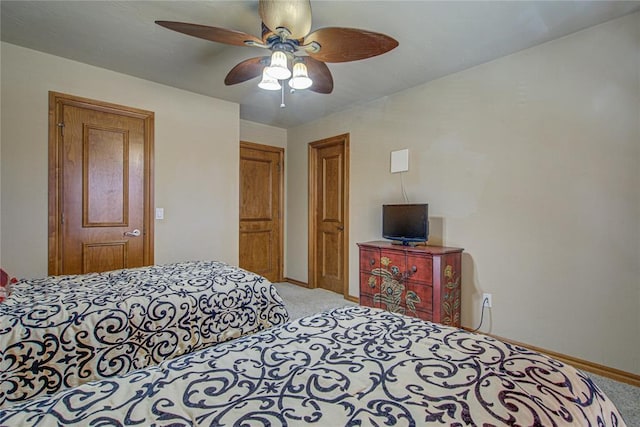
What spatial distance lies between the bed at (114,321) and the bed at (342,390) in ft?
2.66

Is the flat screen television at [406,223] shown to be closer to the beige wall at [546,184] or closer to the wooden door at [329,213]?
the beige wall at [546,184]

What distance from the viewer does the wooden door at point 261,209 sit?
4.61 meters

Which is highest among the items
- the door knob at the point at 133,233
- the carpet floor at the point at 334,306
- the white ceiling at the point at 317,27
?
the white ceiling at the point at 317,27

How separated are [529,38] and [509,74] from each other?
0.31 metres

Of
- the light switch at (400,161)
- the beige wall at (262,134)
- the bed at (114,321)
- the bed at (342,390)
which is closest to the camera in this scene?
the bed at (342,390)

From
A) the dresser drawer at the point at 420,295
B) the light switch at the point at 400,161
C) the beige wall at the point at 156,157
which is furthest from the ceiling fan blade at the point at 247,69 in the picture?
the dresser drawer at the point at 420,295

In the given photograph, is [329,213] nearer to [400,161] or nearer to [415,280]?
[400,161]

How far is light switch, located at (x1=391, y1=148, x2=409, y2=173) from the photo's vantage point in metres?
3.41

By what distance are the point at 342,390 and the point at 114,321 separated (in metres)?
1.36

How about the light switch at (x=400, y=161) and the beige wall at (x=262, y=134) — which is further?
the beige wall at (x=262, y=134)

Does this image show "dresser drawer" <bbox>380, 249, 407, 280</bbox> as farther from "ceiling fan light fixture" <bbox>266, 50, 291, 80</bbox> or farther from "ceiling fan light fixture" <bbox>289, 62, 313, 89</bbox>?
"ceiling fan light fixture" <bbox>266, 50, 291, 80</bbox>

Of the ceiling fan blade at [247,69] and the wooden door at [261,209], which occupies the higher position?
the ceiling fan blade at [247,69]

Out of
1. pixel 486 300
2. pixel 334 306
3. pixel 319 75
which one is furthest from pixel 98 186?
pixel 486 300

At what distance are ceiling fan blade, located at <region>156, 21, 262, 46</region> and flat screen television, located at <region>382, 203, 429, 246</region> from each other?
198 cm
